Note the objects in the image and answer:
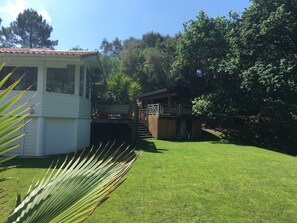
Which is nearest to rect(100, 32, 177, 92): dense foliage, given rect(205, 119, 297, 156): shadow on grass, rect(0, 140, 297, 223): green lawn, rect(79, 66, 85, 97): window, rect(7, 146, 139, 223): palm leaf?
rect(205, 119, 297, 156): shadow on grass

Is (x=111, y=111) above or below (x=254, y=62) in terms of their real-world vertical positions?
below

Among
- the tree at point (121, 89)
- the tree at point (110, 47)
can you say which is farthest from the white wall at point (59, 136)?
the tree at point (110, 47)

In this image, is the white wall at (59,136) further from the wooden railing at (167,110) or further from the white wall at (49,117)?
the wooden railing at (167,110)

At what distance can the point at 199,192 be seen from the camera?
8.00 metres

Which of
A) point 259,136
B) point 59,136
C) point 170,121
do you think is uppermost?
point 170,121

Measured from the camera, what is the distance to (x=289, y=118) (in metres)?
22.0

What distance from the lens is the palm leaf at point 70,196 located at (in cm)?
168

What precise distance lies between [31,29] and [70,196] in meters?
70.3

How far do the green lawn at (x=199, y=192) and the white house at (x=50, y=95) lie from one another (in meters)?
1.78

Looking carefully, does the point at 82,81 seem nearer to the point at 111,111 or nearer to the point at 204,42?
the point at 111,111

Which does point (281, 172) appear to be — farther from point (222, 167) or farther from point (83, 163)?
point (83, 163)

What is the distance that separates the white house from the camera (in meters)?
13.6

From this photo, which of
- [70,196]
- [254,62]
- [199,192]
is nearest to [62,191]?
[70,196]

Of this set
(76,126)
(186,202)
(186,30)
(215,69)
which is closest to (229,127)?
(215,69)
